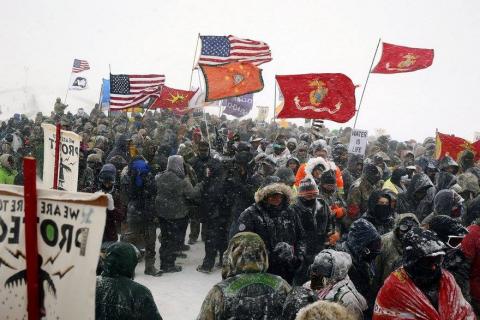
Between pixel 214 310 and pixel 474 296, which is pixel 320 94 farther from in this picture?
pixel 214 310

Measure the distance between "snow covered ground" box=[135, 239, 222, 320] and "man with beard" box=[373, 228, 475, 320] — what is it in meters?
4.09

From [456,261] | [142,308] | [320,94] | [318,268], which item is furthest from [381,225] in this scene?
[320,94]

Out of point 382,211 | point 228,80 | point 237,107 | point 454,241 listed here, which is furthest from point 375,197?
point 237,107

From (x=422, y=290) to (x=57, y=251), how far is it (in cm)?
242

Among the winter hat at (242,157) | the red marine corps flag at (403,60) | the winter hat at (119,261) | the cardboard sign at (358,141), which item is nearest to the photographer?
the winter hat at (119,261)

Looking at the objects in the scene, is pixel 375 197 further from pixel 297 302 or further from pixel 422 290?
pixel 297 302

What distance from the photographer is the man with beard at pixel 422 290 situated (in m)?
3.05

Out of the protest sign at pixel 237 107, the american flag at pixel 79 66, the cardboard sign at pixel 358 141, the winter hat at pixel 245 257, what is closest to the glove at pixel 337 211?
the winter hat at pixel 245 257

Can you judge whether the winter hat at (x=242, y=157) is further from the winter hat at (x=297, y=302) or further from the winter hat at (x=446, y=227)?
the winter hat at (x=297, y=302)

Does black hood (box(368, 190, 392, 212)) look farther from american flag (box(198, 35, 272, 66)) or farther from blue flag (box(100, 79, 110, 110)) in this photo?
blue flag (box(100, 79, 110, 110))

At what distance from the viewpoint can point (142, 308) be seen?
11.1 ft

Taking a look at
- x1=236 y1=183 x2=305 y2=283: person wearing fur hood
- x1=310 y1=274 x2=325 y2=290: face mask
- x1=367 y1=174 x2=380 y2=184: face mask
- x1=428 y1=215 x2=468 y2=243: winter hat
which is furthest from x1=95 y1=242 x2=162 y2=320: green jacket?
x1=367 y1=174 x2=380 y2=184: face mask

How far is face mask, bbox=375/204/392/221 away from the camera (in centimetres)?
534

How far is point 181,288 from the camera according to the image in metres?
7.61
